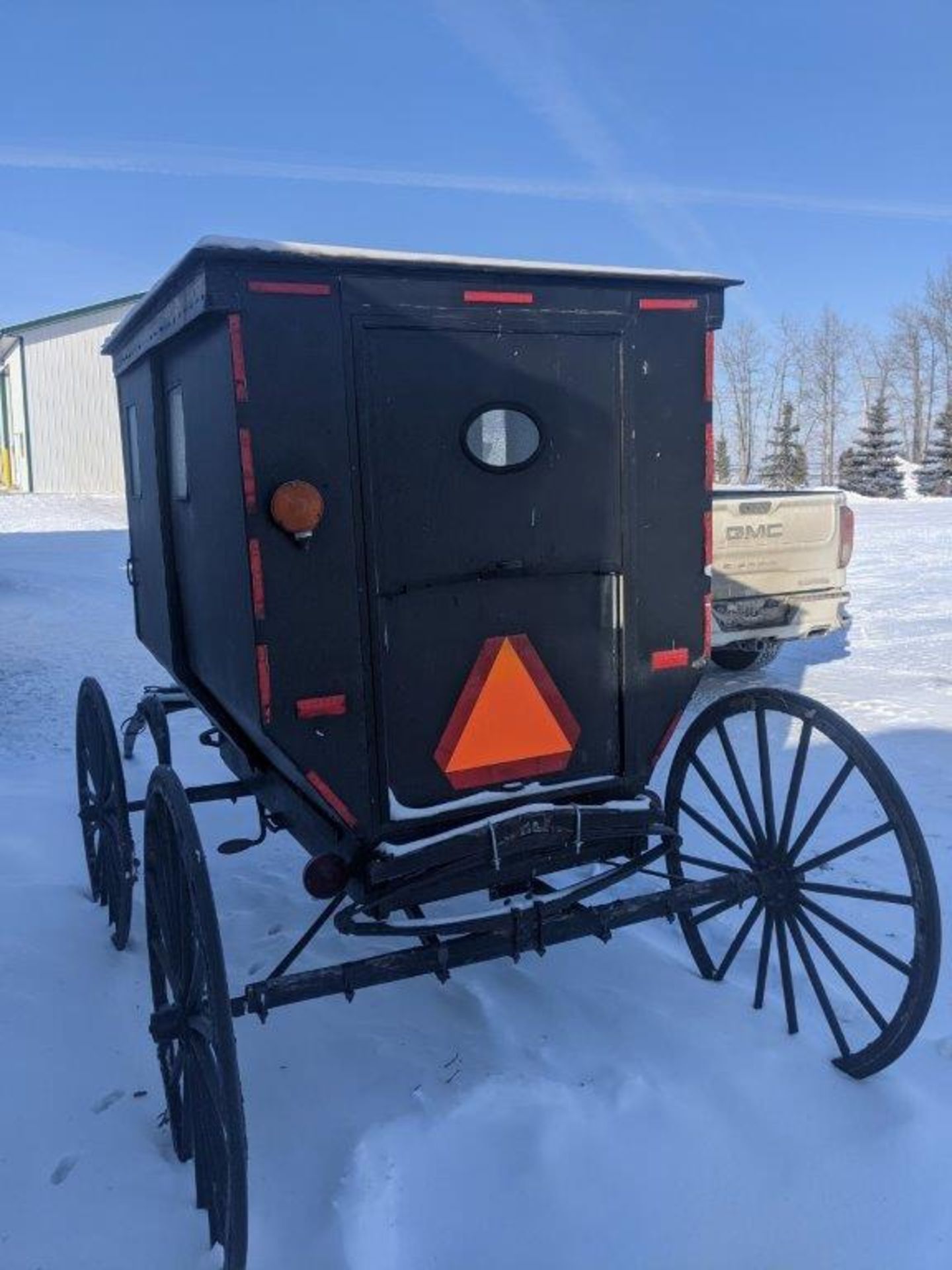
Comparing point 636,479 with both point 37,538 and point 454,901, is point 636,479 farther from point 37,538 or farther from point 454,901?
point 37,538

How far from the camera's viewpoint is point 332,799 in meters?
2.78

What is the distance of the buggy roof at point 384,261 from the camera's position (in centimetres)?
247

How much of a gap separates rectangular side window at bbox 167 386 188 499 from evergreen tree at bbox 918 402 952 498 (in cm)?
4868

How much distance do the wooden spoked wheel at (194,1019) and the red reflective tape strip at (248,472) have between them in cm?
83

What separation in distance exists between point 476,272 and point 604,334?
0.45 meters

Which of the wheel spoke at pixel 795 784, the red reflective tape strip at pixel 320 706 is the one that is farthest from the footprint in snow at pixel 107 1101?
the wheel spoke at pixel 795 784

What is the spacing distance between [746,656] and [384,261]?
743cm

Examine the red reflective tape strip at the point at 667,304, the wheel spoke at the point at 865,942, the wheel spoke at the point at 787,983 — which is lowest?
the wheel spoke at the point at 787,983

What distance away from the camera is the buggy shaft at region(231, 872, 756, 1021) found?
2605 mm

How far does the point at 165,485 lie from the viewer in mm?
3727

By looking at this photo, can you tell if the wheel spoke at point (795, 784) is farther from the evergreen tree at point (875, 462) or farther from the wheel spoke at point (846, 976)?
the evergreen tree at point (875, 462)

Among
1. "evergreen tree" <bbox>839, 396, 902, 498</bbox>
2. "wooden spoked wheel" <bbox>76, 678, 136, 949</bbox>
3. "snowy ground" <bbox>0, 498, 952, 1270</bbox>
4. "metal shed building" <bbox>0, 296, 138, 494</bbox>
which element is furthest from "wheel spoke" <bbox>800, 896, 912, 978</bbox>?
"evergreen tree" <bbox>839, 396, 902, 498</bbox>

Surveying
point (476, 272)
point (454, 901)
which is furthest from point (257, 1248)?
point (476, 272)

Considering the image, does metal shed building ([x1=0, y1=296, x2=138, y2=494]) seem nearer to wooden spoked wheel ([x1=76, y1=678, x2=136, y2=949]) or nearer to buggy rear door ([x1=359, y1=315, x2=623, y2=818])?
wooden spoked wheel ([x1=76, y1=678, x2=136, y2=949])
